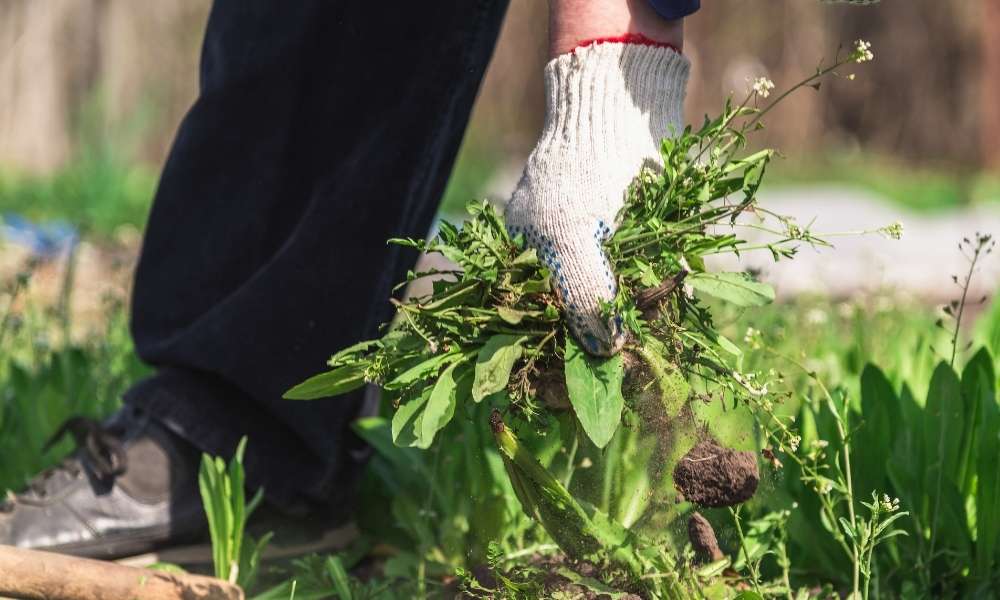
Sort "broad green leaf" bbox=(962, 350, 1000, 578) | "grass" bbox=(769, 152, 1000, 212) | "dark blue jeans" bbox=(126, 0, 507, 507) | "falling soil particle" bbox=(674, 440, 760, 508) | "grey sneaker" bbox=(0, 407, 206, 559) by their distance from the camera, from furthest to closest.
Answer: "grass" bbox=(769, 152, 1000, 212)
"grey sneaker" bbox=(0, 407, 206, 559)
"dark blue jeans" bbox=(126, 0, 507, 507)
"broad green leaf" bbox=(962, 350, 1000, 578)
"falling soil particle" bbox=(674, 440, 760, 508)

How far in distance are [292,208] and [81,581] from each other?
76 centimetres

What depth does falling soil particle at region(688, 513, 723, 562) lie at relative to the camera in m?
1.44

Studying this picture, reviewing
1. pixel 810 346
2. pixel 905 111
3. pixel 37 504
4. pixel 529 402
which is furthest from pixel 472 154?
pixel 529 402

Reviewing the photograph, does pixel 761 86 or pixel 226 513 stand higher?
pixel 761 86

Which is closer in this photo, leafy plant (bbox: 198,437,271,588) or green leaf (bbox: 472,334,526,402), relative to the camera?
green leaf (bbox: 472,334,526,402)

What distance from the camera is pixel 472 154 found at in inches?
366

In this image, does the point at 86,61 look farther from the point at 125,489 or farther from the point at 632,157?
the point at 632,157

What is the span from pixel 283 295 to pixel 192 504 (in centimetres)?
44

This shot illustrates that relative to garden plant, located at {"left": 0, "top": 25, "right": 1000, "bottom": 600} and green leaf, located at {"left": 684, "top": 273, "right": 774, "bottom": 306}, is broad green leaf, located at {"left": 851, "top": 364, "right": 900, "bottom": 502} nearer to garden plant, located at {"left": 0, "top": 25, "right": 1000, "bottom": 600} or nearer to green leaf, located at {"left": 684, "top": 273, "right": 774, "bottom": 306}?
garden plant, located at {"left": 0, "top": 25, "right": 1000, "bottom": 600}

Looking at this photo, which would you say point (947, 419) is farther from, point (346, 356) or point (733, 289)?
point (346, 356)

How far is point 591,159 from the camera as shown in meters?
1.32

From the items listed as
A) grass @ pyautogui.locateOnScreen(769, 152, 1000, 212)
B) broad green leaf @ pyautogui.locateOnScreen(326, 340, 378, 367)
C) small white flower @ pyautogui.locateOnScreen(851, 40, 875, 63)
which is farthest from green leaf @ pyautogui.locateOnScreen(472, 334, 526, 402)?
grass @ pyautogui.locateOnScreen(769, 152, 1000, 212)

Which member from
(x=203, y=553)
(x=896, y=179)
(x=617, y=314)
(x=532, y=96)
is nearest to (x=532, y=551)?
(x=617, y=314)

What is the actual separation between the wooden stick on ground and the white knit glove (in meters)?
0.71
